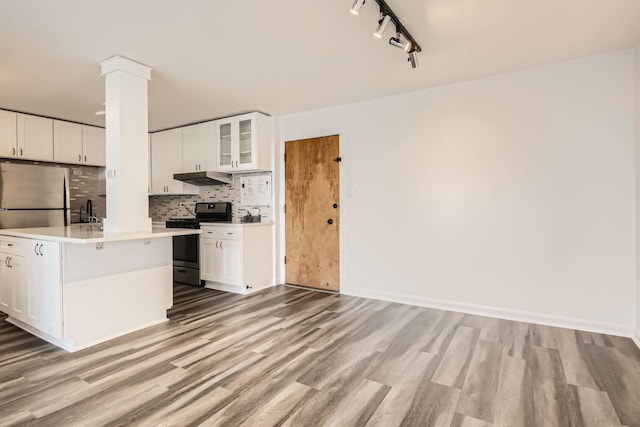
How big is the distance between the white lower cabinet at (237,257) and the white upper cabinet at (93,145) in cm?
215

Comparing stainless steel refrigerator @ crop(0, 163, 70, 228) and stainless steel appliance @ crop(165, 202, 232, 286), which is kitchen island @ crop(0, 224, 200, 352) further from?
stainless steel refrigerator @ crop(0, 163, 70, 228)

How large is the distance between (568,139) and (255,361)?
3.19 meters

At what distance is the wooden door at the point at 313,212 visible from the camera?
4.28 metres

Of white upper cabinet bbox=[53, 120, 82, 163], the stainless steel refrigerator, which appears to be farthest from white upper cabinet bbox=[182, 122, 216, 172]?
the stainless steel refrigerator

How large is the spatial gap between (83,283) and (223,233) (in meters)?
1.85

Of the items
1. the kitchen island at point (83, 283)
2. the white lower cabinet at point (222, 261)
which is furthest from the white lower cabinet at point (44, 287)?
the white lower cabinet at point (222, 261)

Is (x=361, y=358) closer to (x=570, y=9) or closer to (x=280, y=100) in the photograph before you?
(x=570, y=9)

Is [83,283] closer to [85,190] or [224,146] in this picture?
[224,146]

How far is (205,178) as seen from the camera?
481 cm

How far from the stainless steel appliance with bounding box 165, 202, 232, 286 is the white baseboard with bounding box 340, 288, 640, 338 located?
218 centimetres

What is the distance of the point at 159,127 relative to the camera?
5.36 metres

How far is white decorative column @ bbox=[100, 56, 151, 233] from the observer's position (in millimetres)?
2850

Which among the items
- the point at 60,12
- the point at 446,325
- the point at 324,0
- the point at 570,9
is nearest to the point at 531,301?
the point at 446,325

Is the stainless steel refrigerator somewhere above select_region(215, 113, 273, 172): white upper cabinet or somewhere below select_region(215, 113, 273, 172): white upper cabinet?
below
